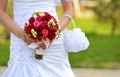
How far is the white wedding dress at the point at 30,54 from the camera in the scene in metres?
3.67

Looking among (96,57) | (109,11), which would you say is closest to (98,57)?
(96,57)

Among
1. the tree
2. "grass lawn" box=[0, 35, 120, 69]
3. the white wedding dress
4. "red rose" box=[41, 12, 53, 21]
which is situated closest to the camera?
"red rose" box=[41, 12, 53, 21]

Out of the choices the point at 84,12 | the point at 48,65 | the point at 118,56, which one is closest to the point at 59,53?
the point at 48,65

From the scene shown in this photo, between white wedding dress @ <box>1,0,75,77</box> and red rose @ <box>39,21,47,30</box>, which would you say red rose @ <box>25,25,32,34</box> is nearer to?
→ red rose @ <box>39,21,47,30</box>

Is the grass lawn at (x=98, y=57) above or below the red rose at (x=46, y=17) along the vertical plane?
below

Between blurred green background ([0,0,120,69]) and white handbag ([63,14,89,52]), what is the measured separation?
685 mm

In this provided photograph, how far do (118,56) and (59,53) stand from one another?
303 inches

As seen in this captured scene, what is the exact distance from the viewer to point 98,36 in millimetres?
16922

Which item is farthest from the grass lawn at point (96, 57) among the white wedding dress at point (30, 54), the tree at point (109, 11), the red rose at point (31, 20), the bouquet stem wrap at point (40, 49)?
the red rose at point (31, 20)

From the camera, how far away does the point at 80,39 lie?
3.93 meters

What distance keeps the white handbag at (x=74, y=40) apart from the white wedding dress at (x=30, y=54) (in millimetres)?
66

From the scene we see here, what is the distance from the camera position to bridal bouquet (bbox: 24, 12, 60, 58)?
11.4 ft

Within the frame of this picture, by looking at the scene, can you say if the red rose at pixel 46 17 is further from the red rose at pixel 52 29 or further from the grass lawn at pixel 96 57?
the grass lawn at pixel 96 57

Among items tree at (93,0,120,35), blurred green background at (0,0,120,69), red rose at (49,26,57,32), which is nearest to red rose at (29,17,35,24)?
red rose at (49,26,57,32)
